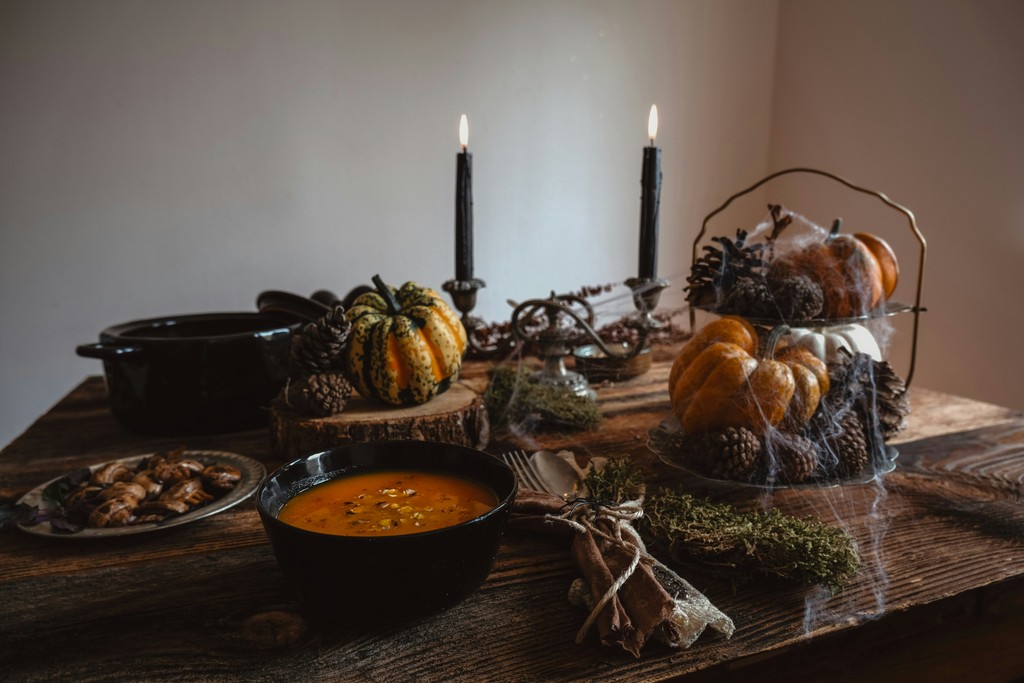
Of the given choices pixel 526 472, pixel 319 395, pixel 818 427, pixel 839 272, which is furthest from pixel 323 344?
pixel 839 272

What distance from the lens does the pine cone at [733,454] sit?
0.83 metres

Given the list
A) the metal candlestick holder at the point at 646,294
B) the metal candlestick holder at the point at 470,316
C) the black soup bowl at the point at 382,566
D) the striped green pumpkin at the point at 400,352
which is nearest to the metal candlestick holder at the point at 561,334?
the metal candlestick holder at the point at 646,294

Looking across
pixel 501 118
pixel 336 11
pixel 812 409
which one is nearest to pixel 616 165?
pixel 501 118

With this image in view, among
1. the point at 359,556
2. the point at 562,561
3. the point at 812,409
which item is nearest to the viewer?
the point at 359,556

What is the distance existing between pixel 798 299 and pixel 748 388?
0.71ft

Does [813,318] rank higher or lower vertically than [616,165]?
lower

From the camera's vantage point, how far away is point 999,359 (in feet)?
7.10

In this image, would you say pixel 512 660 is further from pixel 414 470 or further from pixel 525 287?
pixel 525 287

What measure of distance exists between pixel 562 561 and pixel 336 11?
2.17m

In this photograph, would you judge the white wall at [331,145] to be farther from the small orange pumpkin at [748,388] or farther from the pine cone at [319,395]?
the pine cone at [319,395]

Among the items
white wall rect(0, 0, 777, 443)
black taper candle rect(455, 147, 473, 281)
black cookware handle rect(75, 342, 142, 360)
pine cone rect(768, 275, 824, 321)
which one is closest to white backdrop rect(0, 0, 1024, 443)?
white wall rect(0, 0, 777, 443)

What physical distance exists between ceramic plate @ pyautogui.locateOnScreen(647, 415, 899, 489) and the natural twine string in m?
0.14

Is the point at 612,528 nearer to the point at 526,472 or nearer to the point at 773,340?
the point at 526,472

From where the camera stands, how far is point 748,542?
0.69 meters
